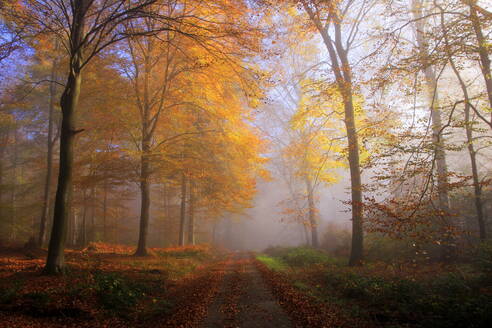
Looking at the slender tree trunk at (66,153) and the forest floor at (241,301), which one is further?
the slender tree trunk at (66,153)

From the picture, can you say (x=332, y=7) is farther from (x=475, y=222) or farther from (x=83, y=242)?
(x=83, y=242)

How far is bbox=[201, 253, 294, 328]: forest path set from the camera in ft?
18.3

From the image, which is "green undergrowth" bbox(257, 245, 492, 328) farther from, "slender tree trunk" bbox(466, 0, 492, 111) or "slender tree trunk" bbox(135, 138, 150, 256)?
"slender tree trunk" bbox(135, 138, 150, 256)

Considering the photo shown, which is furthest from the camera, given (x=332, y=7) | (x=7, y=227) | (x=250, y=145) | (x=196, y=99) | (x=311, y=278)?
(x=7, y=227)

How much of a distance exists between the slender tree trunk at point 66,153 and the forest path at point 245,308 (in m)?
4.95

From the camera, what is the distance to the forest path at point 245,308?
219 inches

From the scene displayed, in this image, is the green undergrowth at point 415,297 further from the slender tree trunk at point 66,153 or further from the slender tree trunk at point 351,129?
the slender tree trunk at point 66,153

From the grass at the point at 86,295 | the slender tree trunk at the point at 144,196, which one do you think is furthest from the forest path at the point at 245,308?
the slender tree trunk at the point at 144,196

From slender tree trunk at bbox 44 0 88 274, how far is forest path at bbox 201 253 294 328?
16.2 feet

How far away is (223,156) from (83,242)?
518 inches

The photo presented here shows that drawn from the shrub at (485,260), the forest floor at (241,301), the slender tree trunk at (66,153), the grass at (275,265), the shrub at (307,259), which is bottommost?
the grass at (275,265)

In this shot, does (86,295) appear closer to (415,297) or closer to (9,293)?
(9,293)

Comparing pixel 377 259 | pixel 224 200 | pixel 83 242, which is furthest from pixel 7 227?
pixel 377 259

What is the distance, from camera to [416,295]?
6.07 metres
